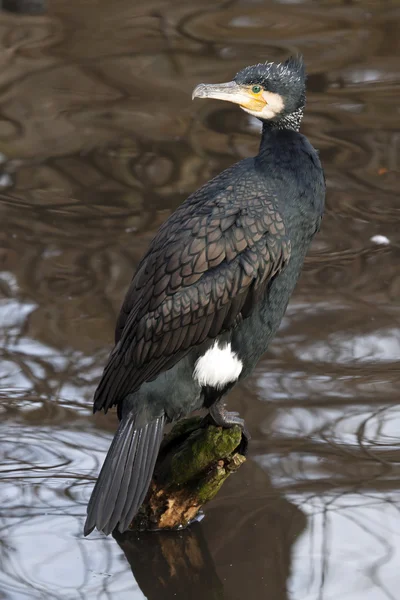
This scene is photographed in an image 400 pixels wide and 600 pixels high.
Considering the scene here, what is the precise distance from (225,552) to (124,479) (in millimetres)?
524

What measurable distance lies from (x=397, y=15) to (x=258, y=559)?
604cm

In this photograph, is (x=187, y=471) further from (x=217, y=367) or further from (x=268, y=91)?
(x=268, y=91)

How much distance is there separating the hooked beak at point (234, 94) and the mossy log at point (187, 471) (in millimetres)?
1082

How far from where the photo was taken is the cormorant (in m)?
3.43

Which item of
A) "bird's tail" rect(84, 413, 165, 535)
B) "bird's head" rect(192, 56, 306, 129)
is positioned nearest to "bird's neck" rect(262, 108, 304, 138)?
"bird's head" rect(192, 56, 306, 129)

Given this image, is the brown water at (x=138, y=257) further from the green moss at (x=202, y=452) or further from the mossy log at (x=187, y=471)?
the green moss at (x=202, y=452)

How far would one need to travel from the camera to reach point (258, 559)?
143 inches

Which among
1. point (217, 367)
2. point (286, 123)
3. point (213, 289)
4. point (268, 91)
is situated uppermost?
point (268, 91)

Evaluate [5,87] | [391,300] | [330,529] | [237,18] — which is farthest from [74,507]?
[237,18]

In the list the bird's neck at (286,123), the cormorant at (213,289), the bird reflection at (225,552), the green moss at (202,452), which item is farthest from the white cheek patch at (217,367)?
the bird's neck at (286,123)

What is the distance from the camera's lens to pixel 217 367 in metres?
3.53

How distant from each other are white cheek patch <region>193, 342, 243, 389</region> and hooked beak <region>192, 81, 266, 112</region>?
0.81m

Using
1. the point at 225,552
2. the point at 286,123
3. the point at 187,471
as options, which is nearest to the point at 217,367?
the point at 187,471

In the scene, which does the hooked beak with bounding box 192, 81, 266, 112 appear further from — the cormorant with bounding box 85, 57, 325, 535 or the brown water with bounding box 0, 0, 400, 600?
the brown water with bounding box 0, 0, 400, 600
